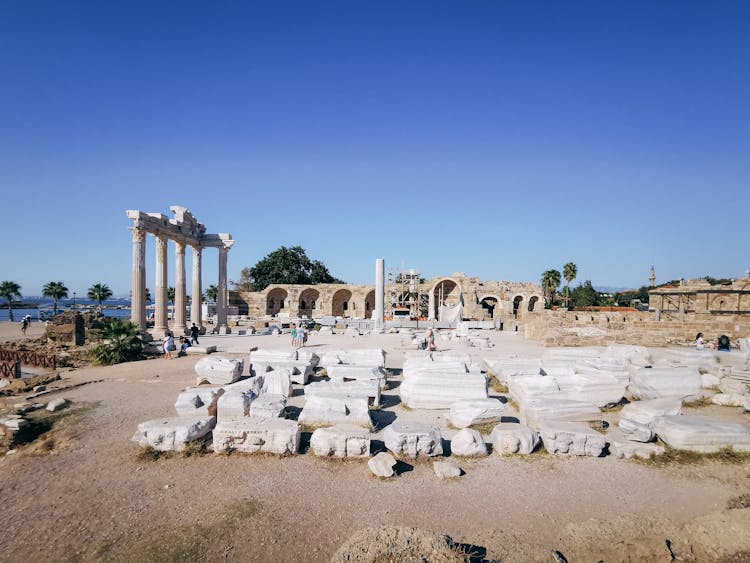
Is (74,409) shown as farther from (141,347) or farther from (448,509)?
(448,509)

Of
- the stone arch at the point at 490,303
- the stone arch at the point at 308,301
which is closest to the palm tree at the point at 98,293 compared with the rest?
the stone arch at the point at 308,301

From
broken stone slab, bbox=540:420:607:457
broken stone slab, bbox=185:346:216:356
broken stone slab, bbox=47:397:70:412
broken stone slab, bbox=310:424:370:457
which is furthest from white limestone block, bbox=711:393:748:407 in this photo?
broken stone slab, bbox=185:346:216:356

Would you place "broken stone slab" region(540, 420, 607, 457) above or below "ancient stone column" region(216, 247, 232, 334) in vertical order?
below

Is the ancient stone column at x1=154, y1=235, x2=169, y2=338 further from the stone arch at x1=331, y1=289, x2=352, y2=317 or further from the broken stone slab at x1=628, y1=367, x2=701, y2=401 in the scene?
the stone arch at x1=331, y1=289, x2=352, y2=317

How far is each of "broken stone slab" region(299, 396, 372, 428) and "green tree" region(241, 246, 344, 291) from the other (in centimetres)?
4470

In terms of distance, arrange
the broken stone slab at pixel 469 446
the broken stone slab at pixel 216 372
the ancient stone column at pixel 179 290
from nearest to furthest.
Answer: the broken stone slab at pixel 469 446, the broken stone slab at pixel 216 372, the ancient stone column at pixel 179 290

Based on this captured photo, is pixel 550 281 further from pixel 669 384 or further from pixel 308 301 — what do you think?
pixel 669 384

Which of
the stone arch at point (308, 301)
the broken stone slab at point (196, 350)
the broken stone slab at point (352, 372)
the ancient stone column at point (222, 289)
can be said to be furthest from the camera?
the stone arch at point (308, 301)

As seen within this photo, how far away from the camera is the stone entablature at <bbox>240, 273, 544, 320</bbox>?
37125 millimetres

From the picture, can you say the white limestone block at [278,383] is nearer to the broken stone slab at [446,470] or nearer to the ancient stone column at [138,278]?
the broken stone slab at [446,470]

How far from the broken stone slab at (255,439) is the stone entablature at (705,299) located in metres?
26.9

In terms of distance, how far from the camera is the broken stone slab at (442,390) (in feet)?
26.9

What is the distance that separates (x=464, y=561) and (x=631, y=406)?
5.34m

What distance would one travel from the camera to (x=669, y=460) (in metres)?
5.74
